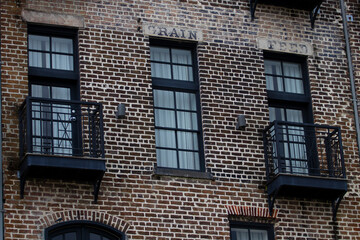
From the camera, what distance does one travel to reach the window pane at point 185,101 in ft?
78.3

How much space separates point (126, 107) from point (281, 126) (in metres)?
3.40

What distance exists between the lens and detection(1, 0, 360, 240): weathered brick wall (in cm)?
2188

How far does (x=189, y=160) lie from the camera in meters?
23.4

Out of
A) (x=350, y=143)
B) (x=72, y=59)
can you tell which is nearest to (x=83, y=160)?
(x=72, y=59)

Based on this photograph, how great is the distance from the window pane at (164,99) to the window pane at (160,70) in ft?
1.21

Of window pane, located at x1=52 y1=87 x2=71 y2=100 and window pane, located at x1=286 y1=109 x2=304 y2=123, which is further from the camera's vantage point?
window pane, located at x1=286 y1=109 x2=304 y2=123

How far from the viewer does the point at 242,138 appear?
23.8 m

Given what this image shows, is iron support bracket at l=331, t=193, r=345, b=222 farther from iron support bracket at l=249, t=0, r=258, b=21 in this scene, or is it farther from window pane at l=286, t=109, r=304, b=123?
iron support bracket at l=249, t=0, r=258, b=21

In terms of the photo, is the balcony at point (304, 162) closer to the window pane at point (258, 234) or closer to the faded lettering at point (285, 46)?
the window pane at point (258, 234)

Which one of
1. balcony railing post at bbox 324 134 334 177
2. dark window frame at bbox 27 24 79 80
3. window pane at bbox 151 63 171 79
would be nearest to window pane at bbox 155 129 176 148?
window pane at bbox 151 63 171 79

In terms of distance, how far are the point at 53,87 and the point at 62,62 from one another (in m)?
0.62

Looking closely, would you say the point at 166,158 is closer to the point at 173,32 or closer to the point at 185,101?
the point at 185,101

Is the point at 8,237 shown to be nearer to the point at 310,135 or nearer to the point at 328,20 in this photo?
the point at 310,135

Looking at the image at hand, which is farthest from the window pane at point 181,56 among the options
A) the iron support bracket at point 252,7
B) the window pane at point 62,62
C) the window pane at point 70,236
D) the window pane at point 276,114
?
the window pane at point 70,236
